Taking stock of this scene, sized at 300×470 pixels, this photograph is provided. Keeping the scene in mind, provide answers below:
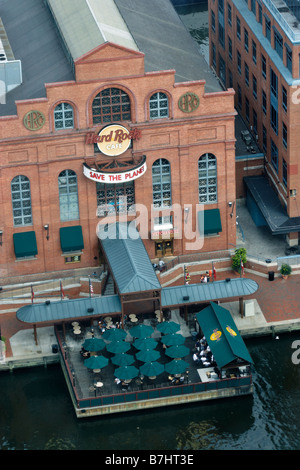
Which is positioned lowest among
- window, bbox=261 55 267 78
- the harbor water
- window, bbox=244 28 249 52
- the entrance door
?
the harbor water

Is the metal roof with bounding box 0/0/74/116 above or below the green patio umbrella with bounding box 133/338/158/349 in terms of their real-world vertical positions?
above

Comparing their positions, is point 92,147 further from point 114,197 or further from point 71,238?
point 71,238

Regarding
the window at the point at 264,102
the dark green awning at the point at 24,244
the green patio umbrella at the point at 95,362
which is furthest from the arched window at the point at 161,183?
the green patio umbrella at the point at 95,362

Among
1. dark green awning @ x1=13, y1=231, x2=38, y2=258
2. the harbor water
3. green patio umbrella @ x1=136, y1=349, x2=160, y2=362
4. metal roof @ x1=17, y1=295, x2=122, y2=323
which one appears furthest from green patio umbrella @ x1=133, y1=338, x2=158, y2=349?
dark green awning @ x1=13, y1=231, x2=38, y2=258

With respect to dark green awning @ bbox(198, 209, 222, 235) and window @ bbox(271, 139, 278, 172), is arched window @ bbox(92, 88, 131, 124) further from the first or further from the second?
window @ bbox(271, 139, 278, 172)

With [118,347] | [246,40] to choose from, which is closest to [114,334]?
[118,347]

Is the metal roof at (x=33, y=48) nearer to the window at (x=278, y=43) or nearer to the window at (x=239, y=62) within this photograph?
the window at (x=278, y=43)
